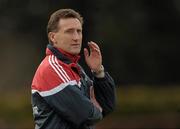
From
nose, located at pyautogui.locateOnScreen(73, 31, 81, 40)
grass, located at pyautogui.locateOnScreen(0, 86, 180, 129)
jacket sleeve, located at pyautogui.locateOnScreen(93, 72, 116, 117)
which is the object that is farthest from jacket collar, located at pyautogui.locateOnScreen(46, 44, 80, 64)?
grass, located at pyautogui.locateOnScreen(0, 86, 180, 129)

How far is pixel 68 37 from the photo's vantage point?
22.3ft

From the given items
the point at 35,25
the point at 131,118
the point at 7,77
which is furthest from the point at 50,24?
the point at 7,77

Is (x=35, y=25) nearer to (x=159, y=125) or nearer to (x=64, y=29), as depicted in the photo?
(x=159, y=125)

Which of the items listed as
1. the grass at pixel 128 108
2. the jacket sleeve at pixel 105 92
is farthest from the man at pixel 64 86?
the grass at pixel 128 108

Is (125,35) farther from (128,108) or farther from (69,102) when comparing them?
(69,102)

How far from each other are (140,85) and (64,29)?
15.4 m

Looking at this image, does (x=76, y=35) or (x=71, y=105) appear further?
(x=76, y=35)

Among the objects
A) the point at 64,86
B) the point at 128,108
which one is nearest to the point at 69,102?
the point at 64,86

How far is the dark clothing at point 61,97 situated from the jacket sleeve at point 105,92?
12.2 inches

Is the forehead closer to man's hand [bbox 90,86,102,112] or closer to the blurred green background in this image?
man's hand [bbox 90,86,102,112]

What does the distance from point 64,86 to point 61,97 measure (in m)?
0.09

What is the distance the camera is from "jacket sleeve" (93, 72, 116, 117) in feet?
23.4

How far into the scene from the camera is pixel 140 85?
22.1 m

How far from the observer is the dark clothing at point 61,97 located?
6594mm
